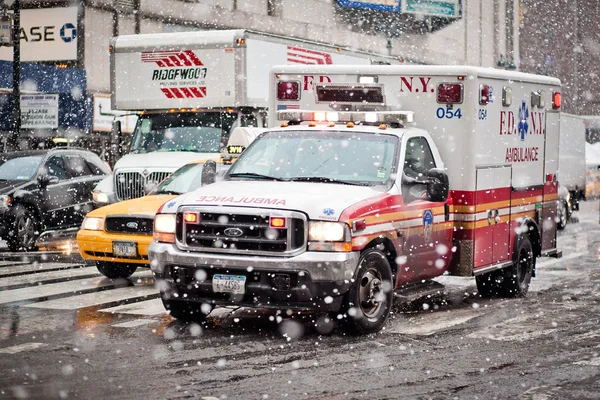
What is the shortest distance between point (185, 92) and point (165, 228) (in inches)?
357

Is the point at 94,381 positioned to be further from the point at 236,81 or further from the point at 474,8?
the point at 474,8

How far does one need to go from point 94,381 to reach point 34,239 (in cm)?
1099

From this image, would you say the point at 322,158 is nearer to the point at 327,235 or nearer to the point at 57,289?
the point at 327,235

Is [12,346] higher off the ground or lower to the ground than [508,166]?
lower

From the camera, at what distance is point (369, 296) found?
9.46 metres

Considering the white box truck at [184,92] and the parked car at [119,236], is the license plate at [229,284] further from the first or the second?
the white box truck at [184,92]

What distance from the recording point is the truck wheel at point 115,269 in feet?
43.7

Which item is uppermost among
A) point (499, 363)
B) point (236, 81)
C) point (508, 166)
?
point (236, 81)

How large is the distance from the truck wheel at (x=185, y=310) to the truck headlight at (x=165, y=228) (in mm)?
597

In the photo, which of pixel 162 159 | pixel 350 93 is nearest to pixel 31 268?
pixel 162 159

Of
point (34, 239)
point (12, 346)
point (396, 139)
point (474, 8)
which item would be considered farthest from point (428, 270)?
point (474, 8)

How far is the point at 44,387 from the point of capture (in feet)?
23.3

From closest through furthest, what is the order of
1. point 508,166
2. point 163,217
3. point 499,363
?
1. point 499,363
2. point 163,217
3. point 508,166

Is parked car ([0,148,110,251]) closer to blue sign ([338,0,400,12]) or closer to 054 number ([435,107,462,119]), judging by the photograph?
054 number ([435,107,462,119])
